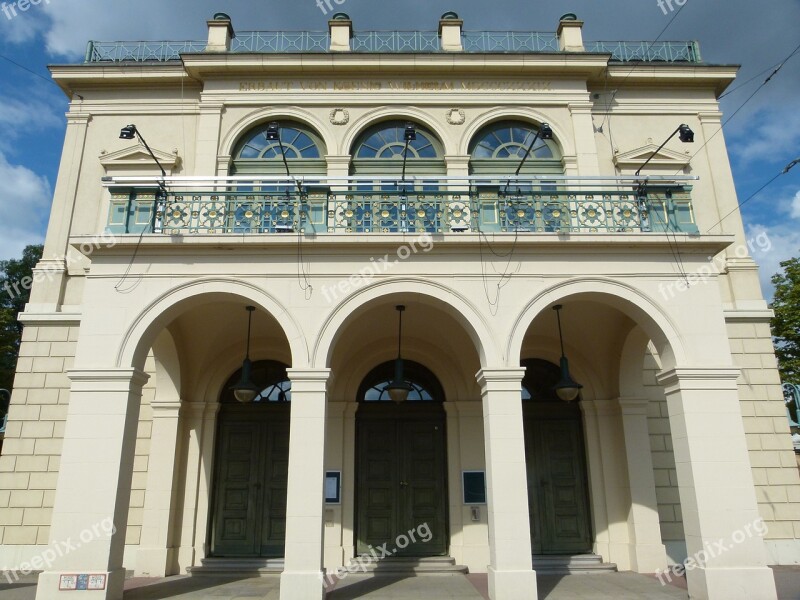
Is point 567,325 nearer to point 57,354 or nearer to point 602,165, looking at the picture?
point 602,165

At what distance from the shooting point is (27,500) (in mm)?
10555

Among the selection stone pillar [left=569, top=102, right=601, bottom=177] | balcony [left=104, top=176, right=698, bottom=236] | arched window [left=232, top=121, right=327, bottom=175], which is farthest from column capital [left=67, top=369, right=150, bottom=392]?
stone pillar [left=569, top=102, right=601, bottom=177]

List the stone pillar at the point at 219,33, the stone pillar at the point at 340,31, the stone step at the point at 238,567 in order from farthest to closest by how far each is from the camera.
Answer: the stone pillar at the point at 340,31 → the stone pillar at the point at 219,33 → the stone step at the point at 238,567

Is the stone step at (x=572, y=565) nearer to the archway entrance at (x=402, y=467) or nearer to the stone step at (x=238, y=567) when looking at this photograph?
the archway entrance at (x=402, y=467)

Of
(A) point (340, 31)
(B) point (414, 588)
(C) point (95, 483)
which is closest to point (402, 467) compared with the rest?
(B) point (414, 588)

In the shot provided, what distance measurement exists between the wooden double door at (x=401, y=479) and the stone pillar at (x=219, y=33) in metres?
8.82

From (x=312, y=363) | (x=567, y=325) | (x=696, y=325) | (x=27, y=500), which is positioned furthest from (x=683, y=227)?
(x=27, y=500)

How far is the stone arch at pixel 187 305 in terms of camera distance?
825cm

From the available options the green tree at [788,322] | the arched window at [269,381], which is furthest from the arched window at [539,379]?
the green tree at [788,322]

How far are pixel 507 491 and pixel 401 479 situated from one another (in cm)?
370

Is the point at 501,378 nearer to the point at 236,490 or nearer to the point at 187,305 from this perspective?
the point at 187,305

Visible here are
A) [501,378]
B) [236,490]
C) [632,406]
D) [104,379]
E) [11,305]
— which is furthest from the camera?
[11,305]

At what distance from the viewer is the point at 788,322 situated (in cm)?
2227

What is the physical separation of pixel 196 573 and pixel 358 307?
228 inches
